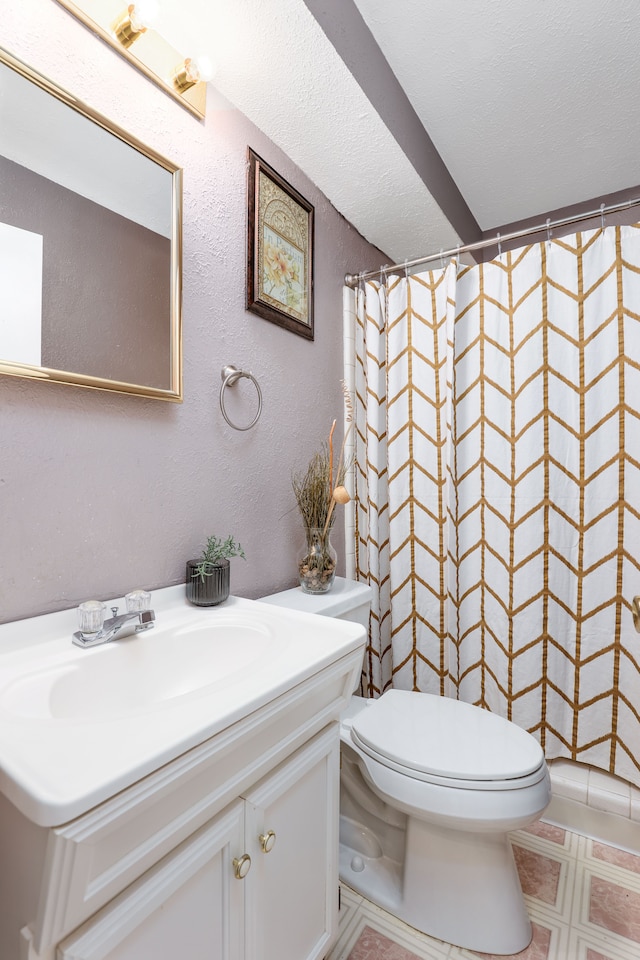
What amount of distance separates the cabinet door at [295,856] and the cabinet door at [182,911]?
0.04m

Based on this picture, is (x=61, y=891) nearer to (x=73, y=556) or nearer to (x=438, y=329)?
(x=73, y=556)

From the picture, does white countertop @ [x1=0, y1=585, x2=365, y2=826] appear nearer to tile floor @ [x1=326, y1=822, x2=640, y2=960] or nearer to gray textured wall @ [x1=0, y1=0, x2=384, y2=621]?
gray textured wall @ [x1=0, y1=0, x2=384, y2=621]

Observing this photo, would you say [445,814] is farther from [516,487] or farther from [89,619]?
[516,487]

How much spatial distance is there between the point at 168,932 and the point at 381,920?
2.80 ft

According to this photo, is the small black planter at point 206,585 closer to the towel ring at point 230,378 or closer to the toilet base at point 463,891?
the towel ring at point 230,378

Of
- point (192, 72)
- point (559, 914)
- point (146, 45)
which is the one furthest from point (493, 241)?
point (559, 914)

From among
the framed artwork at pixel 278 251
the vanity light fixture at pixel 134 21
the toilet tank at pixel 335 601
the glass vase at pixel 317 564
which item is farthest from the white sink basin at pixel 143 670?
the vanity light fixture at pixel 134 21

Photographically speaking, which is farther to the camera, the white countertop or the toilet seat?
the toilet seat

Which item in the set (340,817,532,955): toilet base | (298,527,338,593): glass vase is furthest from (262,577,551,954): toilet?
(298,527,338,593): glass vase

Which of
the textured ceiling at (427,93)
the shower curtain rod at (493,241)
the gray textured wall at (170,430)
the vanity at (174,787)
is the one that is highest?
the textured ceiling at (427,93)

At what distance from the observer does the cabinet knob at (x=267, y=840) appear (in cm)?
75

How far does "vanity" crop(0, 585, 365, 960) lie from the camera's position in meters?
0.48

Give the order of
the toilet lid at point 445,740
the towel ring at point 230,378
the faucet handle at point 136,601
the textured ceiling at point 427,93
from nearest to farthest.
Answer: the faucet handle at point 136,601 < the toilet lid at point 445,740 < the textured ceiling at point 427,93 < the towel ring at point 230,378

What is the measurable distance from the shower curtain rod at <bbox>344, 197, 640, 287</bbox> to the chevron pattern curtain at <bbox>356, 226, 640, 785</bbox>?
57mm
